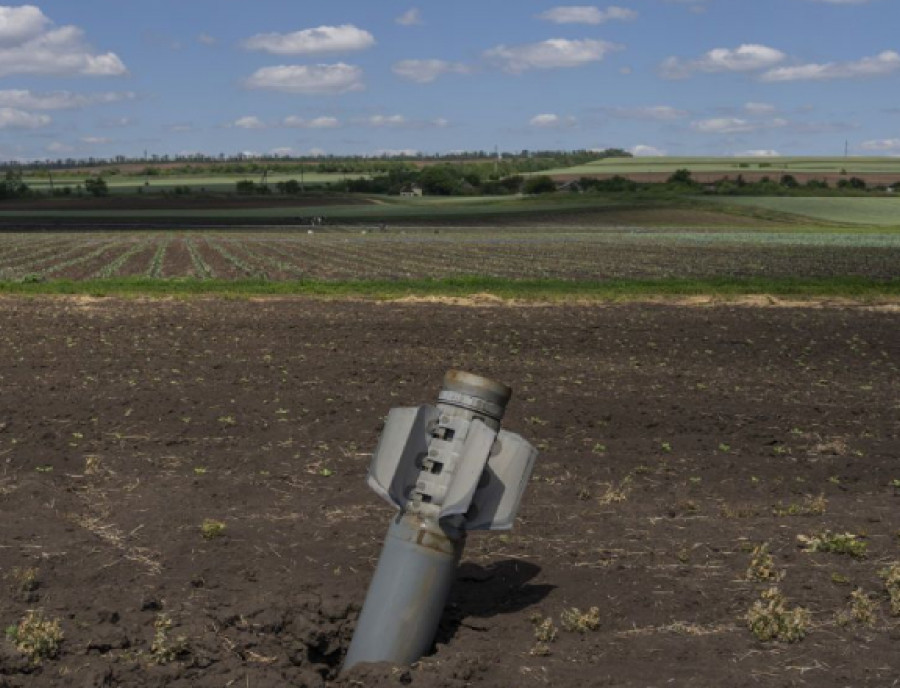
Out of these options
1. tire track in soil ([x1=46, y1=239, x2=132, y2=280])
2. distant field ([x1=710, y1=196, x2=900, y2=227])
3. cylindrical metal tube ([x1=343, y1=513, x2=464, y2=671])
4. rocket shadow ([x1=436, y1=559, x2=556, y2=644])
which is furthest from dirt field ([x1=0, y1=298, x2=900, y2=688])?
distant field ([x1=710, y1=196, x2=900, y2=227])

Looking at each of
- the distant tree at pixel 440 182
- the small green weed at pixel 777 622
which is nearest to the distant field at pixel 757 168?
the distant tree at pixel 440 182

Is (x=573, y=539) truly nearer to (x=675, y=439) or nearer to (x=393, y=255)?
(x=675, y=439)

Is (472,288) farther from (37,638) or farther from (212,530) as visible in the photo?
(37,638)

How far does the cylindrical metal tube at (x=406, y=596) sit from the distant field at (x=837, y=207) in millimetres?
95952

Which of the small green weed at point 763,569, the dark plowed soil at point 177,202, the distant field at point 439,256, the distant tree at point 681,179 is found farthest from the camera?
the distant tree at point 681,179

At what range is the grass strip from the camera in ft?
98.4

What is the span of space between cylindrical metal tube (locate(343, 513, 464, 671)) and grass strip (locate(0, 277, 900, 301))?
73.8 ft

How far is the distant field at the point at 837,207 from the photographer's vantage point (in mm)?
100312

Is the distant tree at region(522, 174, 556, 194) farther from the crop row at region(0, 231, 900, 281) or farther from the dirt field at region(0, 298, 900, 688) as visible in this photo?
the dirt field at region(0, 298, 900, 688)

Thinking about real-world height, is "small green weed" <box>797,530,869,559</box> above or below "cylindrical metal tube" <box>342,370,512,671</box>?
below

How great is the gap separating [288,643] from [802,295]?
26.5 metres

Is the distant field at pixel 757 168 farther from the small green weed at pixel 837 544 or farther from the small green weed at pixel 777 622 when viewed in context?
the small green weed at pixel 777 622

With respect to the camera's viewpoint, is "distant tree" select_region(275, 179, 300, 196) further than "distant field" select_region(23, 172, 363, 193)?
No

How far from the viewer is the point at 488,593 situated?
732cm
